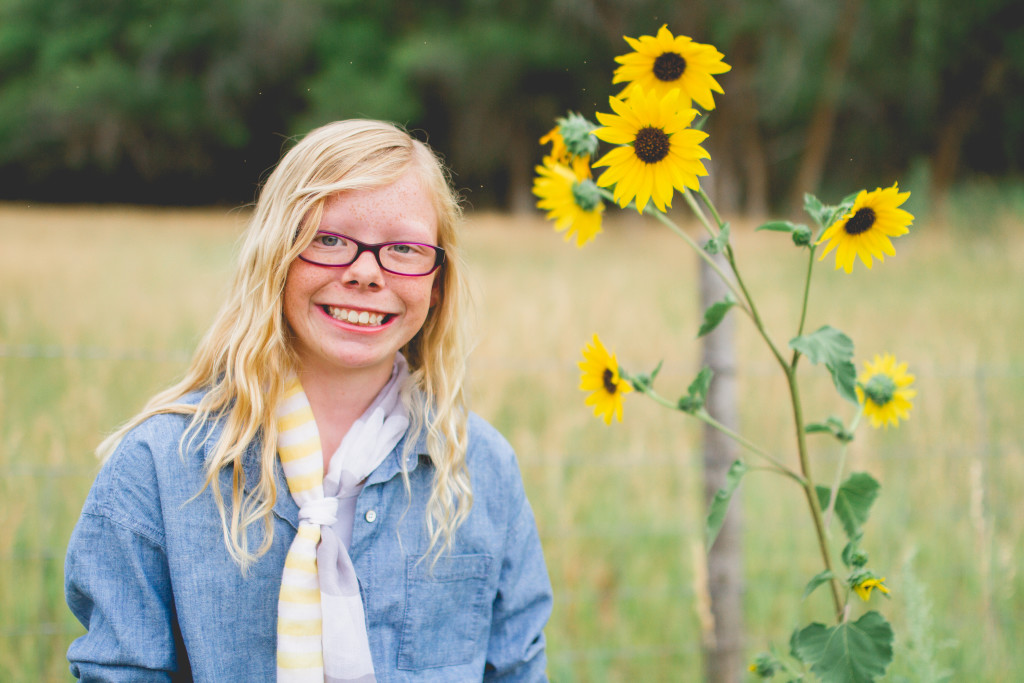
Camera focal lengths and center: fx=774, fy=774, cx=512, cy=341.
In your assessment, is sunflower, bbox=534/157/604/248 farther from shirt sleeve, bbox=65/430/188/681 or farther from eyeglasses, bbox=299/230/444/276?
shirt sleeve, bbox=65/430/188/681

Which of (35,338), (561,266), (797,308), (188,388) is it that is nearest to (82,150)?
(561,266)

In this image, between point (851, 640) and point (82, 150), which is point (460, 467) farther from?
point (82, 150)

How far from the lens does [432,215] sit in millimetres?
1197

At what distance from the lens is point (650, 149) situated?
95 centimetres

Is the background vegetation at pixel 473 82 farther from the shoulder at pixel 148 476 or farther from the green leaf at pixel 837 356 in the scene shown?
the shoulder at pixel 148 476

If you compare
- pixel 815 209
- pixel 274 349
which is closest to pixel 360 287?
pixel 274 349

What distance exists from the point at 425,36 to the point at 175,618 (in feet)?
57.7

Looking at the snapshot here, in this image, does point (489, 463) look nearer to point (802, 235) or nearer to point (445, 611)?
point (445, 611)

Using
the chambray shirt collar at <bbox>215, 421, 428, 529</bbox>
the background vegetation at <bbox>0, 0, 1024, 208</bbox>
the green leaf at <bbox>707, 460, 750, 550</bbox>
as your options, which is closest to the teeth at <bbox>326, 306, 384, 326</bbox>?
the chambray shirt collar at <bbox>215, 421, 428, 529</bbox>

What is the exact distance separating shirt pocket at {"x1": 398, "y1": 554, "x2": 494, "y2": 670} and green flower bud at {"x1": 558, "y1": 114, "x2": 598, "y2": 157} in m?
0.64

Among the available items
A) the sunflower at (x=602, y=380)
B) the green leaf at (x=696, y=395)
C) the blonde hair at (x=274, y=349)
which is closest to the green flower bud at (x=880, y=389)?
the green leaf at (x=696, y=395)

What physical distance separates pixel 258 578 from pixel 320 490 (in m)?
0.15

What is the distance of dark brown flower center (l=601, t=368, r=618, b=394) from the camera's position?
111cm

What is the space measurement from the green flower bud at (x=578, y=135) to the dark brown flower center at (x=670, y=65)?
114mm
